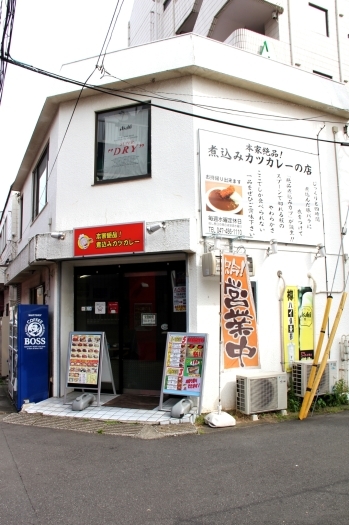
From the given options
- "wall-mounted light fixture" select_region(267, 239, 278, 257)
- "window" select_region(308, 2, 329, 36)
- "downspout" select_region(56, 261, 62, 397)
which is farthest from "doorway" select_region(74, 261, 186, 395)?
"window" select_region(308, 2, 329, 36)

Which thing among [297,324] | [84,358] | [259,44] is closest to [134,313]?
[84,358]

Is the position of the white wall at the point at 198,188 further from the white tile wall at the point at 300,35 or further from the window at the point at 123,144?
the white tile wall at the point at 300,35

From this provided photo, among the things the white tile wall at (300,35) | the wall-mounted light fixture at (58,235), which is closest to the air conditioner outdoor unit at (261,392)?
the wall-mounted light fixture at (58,235)

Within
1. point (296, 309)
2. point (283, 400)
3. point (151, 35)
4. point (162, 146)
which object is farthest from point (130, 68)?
point (151, 35)

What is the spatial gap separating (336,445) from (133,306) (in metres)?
4.55

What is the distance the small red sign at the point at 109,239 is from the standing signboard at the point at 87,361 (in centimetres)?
159

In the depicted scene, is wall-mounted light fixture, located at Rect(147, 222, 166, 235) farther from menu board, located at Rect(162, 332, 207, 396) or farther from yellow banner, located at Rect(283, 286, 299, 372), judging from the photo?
yellow banner, located at Rect(283, 286, 299, 372)

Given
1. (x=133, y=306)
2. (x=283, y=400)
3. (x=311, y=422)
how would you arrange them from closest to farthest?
(x=311, y=422) → (x=283, y=400) → (x=133, y=306)

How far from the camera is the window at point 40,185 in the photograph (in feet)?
35.0

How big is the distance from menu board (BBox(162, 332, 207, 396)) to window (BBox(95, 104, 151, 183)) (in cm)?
335

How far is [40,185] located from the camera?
37.8 ft

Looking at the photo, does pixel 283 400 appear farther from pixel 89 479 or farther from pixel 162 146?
pixel 162 146

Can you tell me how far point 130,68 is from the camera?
27.0ft

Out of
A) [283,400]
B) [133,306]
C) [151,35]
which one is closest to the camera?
[283,400]
